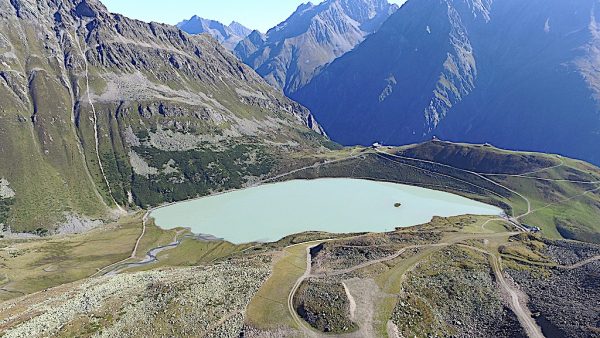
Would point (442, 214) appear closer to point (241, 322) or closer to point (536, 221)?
A: point (536, 221)

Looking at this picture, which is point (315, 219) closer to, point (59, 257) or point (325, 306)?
point (59, 257)

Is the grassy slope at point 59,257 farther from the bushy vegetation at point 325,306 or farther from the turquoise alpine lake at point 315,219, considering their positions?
the bushy vegetation at point 325,306

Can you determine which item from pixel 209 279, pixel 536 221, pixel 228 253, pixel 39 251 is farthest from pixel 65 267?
pixel 536 221

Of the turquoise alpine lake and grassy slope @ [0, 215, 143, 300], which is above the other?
the turquoise alpine lake

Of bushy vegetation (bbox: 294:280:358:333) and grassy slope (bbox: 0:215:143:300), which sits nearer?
bushy vegetation (bbox: 294:280:358:333)

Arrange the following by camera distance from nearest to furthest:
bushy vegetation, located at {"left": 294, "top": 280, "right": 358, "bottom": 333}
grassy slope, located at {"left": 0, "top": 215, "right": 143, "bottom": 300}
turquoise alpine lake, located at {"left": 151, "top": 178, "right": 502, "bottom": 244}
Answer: bushy vegetation, located at {"left": 294, "top": 280, "right": 358, "bottom": 333}
grassy slope, located at {"left": 0, "top": 215, "right": 143, "bottom": 300}
turquoise alpine lake, located at {"left": 151, "top": 178, "right": 502, "bottom": 244}

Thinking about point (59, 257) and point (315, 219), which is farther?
point (315, 219)

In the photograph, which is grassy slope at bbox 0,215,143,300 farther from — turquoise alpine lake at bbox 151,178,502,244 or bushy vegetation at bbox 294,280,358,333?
bushy vegetation at bbox 294,280,358,333

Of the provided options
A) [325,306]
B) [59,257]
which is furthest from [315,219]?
[325,306]

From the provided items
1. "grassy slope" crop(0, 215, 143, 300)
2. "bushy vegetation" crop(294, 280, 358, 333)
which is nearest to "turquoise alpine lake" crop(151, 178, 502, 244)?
"grassy slope" crop(0, 215, 143, 300)

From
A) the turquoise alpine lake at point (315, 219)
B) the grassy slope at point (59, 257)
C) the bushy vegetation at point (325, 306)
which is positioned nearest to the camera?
the bushy vegetation at point (325, 306)

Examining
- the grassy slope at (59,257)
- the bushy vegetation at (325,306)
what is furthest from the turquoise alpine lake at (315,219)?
the bushy vegetation at (325,306)

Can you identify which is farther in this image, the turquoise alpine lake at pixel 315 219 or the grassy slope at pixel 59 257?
the turquoise alpine lake at pixel 315 219
